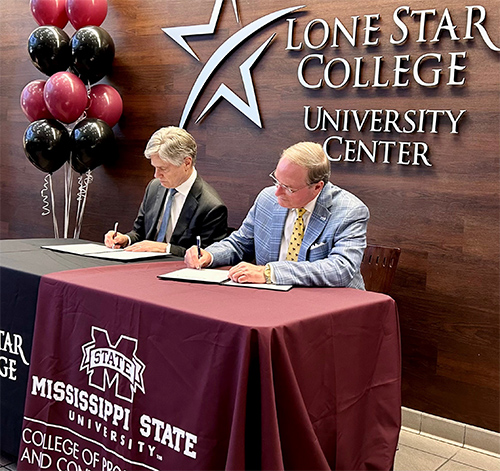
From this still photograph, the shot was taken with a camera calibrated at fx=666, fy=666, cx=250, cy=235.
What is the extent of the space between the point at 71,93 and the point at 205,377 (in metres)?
2.77

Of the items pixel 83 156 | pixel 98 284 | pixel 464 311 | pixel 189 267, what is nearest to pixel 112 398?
pixel 98 284

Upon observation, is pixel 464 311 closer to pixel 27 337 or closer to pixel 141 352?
pixel 141 352

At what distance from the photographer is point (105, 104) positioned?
14.5ft

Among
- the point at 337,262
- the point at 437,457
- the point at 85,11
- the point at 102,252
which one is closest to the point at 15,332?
the point at 102,252

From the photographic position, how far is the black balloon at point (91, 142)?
429 centimetres

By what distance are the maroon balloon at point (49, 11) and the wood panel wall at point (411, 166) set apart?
54 centimetres

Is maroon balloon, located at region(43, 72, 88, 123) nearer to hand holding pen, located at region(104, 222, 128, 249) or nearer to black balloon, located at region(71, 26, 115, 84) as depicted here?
black balloon, located at region(71, 26, 115, 84)

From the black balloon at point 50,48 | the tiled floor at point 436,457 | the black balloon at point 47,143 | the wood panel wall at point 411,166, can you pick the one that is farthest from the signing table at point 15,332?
the black balloon at point 50,48

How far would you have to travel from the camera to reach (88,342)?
234 centimetres

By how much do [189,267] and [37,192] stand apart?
2.84 metres

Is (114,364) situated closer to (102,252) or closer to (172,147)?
(102,252)

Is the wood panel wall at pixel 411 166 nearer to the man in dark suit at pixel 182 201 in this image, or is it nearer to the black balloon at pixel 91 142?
the black balloon at pixel 91 142

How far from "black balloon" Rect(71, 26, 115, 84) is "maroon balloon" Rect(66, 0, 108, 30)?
0.29 feet

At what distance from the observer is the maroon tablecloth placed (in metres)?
1.92
